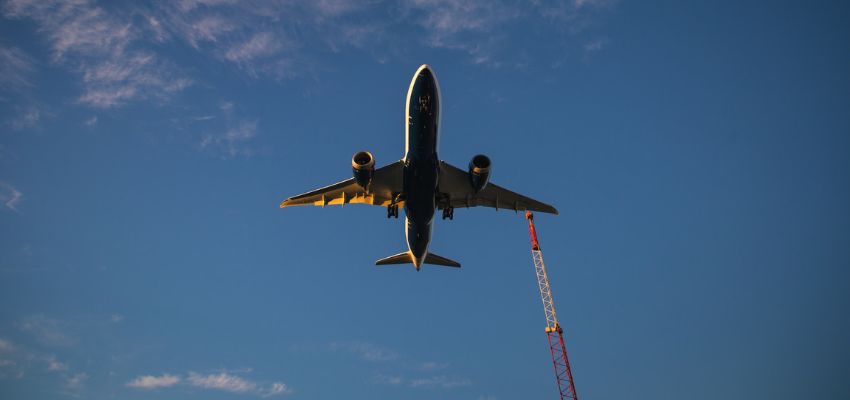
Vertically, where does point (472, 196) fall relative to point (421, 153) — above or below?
above

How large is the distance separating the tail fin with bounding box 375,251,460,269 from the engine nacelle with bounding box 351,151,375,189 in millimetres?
9524

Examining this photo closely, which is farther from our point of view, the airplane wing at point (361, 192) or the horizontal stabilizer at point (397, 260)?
the horizontal stabilizer at point (397, 260)

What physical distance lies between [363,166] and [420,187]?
10.7 ft

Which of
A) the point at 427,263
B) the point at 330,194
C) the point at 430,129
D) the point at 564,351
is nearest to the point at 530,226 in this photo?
the point at 564,351

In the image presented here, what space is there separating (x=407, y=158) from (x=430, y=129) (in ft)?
7.89

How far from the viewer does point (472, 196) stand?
1438 inches

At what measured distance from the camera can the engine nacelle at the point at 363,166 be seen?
2972 cm

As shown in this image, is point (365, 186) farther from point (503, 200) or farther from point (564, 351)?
point (564, 351)

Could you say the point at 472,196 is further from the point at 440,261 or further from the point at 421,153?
the point at 421,153

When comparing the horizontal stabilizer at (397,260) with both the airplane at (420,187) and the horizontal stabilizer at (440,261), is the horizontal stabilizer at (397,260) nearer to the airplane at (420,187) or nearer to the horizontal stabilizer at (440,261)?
the airplane at (420,187)

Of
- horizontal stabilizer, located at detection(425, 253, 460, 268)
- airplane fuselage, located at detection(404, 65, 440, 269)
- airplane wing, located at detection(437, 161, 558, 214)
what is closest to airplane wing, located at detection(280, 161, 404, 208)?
airplane fuselage, located at detection(404, 65, 440, 269)

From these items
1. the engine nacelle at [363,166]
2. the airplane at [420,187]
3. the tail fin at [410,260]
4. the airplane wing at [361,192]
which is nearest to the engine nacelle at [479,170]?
the airplane at [420,187]

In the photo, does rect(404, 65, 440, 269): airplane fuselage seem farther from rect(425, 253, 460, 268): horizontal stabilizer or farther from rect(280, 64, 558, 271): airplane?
rect(425, 253, 460, 268): horizontal stabilizer

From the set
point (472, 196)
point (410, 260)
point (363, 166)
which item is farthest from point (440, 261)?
point (363, 166)
